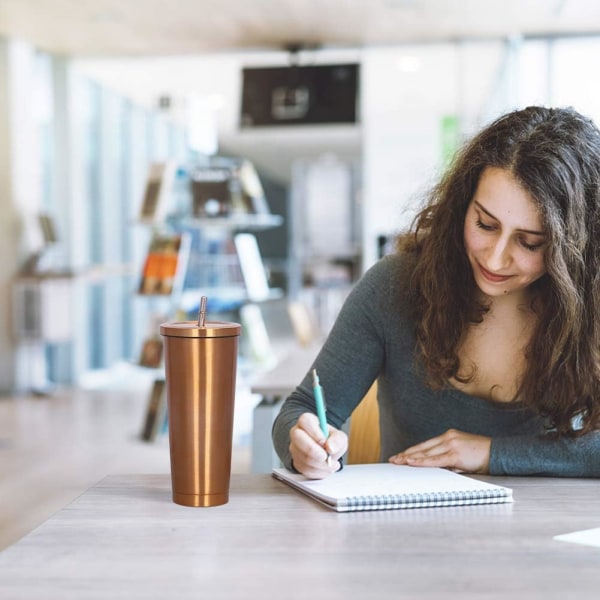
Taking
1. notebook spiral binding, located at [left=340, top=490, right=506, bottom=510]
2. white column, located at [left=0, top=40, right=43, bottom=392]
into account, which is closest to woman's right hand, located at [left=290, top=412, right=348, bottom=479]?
notebook spiral binding, located at [left=340, top=490, right=506, bottom=510]

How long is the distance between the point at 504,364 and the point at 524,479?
0.88ft

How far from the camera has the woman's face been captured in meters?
1.38

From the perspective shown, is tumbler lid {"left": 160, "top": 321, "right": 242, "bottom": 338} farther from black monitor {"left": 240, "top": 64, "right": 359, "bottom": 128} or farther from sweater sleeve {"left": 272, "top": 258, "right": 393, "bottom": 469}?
black monitor {"left": 240, "top": 64, "right": 359, "bottom": 128}

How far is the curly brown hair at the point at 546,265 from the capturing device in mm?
1393

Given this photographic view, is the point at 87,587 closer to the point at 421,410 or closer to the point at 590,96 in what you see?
the point at 421,410

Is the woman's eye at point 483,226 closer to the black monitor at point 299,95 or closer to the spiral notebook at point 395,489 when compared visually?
the spiral notebook at point 395,489

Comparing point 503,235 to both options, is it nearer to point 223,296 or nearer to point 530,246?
point 530,246

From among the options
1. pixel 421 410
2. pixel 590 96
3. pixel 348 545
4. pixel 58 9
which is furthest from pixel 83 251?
pixel 348 545

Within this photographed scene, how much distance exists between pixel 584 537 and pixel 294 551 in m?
0.33

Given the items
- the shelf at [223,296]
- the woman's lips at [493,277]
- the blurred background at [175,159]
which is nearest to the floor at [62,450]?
the blurred background at [175,159]

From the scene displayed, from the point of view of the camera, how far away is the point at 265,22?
621 centimetres

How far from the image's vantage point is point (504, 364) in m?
1.54

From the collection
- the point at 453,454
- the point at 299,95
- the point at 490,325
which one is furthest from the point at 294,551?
the point at 299,95

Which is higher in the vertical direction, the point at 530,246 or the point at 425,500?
the point at 530,246
